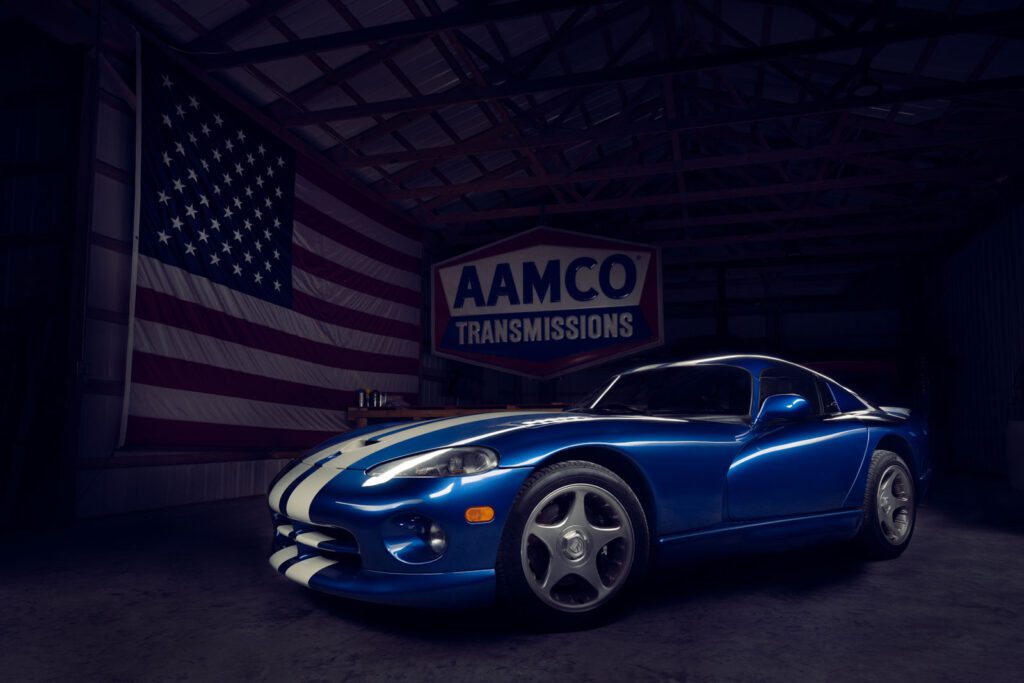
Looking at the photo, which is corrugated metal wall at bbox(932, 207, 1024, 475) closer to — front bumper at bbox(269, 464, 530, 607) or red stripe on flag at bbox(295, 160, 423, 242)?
red stripe on flag at bbox(295, 160, 423, 242)

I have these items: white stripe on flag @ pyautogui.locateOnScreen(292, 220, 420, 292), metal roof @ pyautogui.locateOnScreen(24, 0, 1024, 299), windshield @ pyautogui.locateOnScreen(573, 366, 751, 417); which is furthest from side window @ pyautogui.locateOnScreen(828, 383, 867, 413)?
white stripe on flag @ pyautogui.locateOnScreen(292, 220, 420, 292)

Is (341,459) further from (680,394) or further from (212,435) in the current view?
(212,435)

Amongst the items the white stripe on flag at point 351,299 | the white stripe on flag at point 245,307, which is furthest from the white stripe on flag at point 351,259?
the white stripe on flag at point 245,307

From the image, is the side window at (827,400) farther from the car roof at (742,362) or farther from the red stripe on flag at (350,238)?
the red stripe on flag at (350,238)

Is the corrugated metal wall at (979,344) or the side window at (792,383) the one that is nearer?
the side window at (792,383)

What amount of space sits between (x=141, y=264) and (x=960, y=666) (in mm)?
5988

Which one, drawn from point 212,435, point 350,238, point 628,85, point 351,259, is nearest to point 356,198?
point 350,238

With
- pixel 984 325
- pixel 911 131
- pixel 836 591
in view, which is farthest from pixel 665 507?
pixel 984 325

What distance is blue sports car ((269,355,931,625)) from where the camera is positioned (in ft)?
7.49

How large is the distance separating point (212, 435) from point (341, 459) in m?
4.38

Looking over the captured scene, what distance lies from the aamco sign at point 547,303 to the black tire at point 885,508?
20.1 feet

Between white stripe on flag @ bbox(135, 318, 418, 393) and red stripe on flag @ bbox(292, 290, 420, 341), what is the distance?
24.4 inches

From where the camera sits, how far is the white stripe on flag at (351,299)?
8.23m

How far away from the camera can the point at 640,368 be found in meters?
3.85
